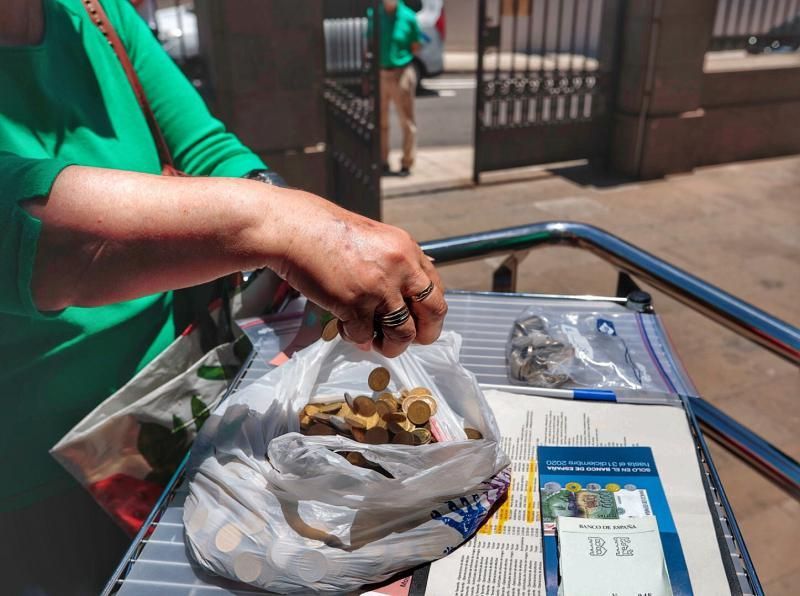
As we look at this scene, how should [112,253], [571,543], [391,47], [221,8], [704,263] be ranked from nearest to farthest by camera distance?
[112,253] < [571,543] < [221,8] < [704,263] < [391,47]

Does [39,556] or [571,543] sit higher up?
[571,543]

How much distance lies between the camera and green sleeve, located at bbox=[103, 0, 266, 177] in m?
1.68

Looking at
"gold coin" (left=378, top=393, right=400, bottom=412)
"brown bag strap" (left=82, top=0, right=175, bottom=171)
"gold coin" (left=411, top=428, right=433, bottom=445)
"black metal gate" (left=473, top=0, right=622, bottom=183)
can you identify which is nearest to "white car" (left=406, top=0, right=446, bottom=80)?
"black metal gate" (left=473, top=0, right=622, bottom=183)

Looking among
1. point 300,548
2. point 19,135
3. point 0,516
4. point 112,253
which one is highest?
point 19,135

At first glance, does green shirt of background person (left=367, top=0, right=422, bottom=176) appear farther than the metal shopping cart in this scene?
Yes

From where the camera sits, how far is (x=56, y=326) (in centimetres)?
129

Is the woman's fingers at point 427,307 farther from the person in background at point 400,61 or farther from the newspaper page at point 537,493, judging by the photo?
the person in background at point 400,61

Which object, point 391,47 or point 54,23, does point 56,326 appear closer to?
point 54,23

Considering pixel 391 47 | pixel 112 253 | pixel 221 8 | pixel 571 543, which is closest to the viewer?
pixel 112 253

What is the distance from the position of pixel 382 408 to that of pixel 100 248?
0.57 m

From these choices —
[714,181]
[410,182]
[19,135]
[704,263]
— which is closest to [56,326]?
[19,135]

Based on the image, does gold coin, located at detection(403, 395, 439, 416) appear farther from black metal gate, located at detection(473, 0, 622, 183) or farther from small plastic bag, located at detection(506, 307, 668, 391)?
black metal gate, located at detection(473, 0, 622, 183)

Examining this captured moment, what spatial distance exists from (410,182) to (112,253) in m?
6.67

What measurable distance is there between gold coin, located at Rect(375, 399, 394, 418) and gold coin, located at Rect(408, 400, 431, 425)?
0.04 m
